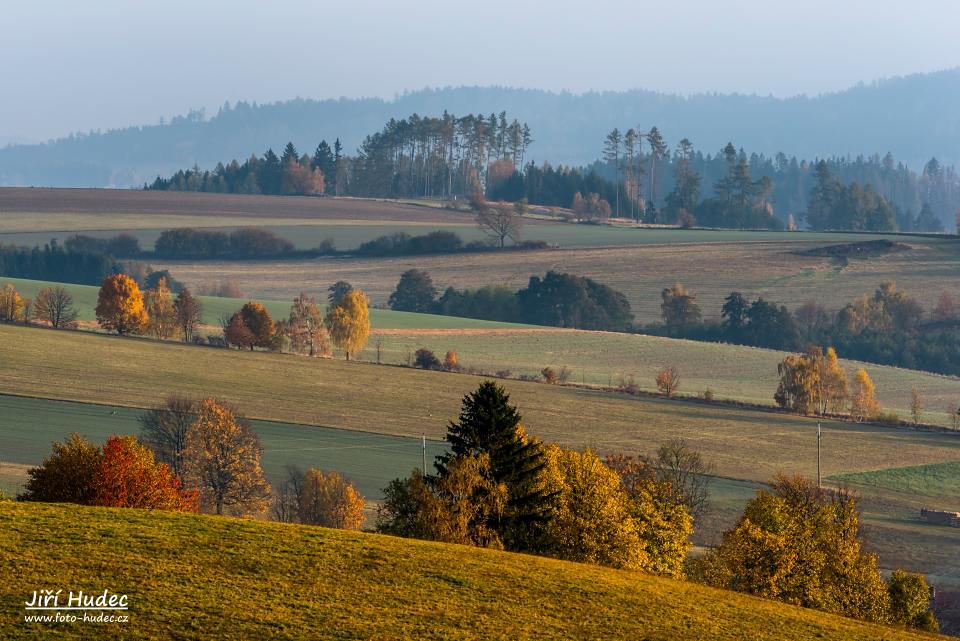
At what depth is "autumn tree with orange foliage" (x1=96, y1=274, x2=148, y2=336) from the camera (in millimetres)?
112188

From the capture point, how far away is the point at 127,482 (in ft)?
143

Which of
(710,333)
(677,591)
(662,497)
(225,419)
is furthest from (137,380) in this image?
(710,333)

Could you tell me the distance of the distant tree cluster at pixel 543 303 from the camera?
486 ft

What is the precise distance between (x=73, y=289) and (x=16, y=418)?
63.6 m

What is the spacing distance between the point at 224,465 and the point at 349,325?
1846 inches

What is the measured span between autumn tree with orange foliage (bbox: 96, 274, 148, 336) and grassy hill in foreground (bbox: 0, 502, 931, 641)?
7764 cm

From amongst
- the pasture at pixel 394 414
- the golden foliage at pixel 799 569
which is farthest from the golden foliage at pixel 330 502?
the golden foliage at pixel 799 569

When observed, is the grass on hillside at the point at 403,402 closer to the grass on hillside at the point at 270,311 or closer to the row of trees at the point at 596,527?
the row of trees at the point at 596,527

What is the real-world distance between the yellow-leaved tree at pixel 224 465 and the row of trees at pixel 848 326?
3085 inches

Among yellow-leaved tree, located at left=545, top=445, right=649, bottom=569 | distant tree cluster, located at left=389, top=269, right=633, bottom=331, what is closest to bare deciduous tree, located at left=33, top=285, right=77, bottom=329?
distant tree cluster, located at left=389, top=269, right=633, bottom=331

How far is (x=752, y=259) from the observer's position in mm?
169125

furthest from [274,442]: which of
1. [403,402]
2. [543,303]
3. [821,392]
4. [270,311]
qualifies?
[543,303]

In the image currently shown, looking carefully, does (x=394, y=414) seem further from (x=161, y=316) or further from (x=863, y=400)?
(x=863, y=400)

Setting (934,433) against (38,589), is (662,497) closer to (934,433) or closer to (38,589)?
(38,589)
